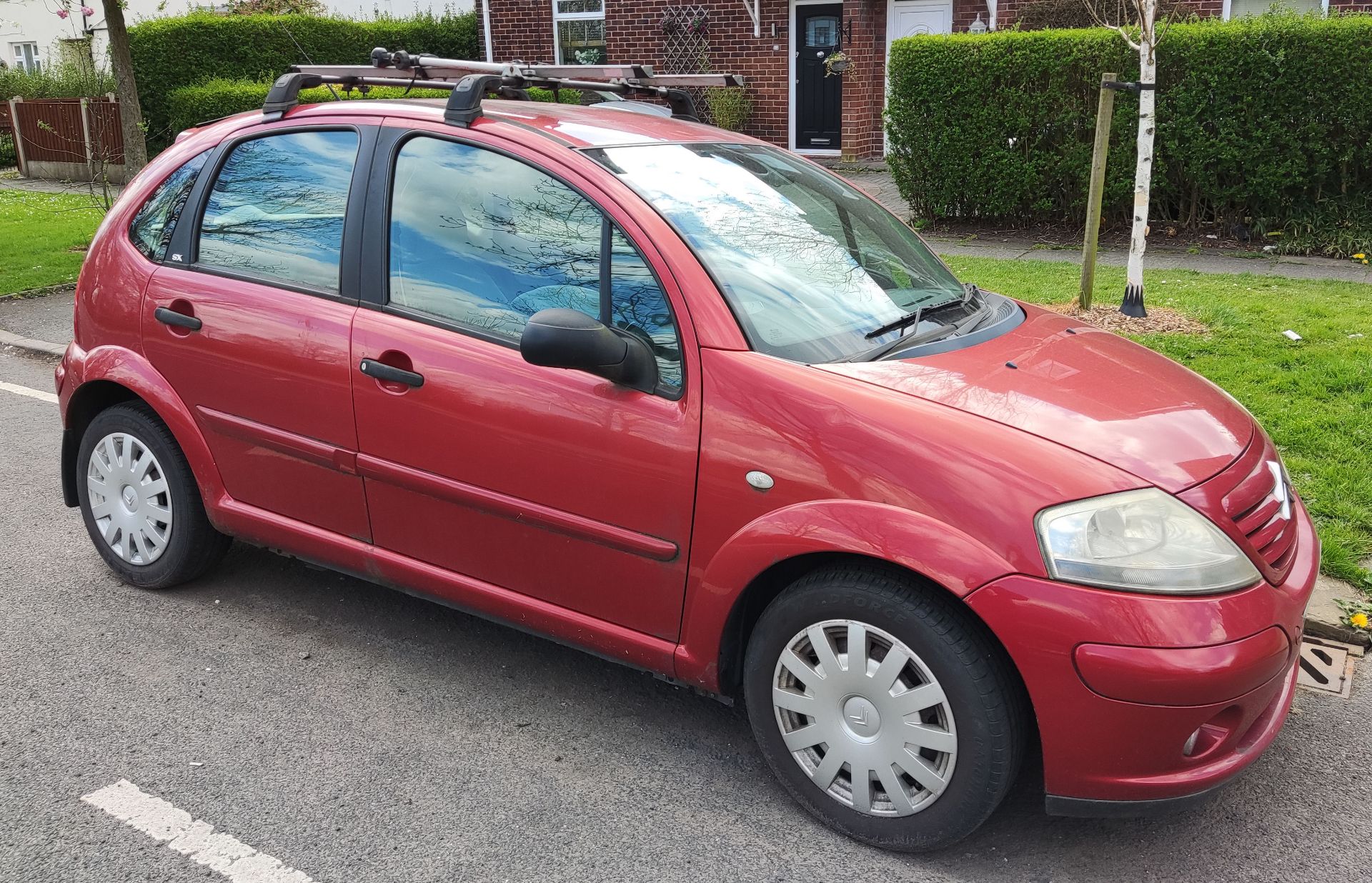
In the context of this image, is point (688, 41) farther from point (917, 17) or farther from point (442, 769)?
point (442, 769)

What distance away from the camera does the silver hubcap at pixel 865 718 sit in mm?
2688

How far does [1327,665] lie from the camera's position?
3740 millimetres

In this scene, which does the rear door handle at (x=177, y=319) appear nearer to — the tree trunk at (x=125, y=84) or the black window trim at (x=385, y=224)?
the black window trim at (x=385, y=224)

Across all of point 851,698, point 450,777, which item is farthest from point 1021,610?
point 450,777

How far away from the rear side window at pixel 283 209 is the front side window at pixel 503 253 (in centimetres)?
25

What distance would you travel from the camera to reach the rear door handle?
12.6ft

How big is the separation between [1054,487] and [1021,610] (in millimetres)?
284

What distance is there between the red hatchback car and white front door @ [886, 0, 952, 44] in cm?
1382

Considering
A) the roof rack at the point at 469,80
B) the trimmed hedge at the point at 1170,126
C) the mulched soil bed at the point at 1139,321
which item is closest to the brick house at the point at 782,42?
the trimmed hedge at the point at 1170,126

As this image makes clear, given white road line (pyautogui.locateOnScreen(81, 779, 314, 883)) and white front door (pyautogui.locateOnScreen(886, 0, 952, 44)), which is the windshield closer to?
white road line (pyautogui.locateOnScreen(81, 779, 314, 883))

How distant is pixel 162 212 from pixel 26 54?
31.6 metres

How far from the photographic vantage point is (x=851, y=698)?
2.78 meters

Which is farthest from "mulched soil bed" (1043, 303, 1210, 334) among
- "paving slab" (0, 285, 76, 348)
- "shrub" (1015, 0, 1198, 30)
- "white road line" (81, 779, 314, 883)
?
"shrub" (1015, 0, 1198, 30)

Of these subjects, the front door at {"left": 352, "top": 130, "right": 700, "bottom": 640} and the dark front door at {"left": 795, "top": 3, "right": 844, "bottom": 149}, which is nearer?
the front door at {"left": 352, "top": 130, "right": 700, "bottom": 640}
